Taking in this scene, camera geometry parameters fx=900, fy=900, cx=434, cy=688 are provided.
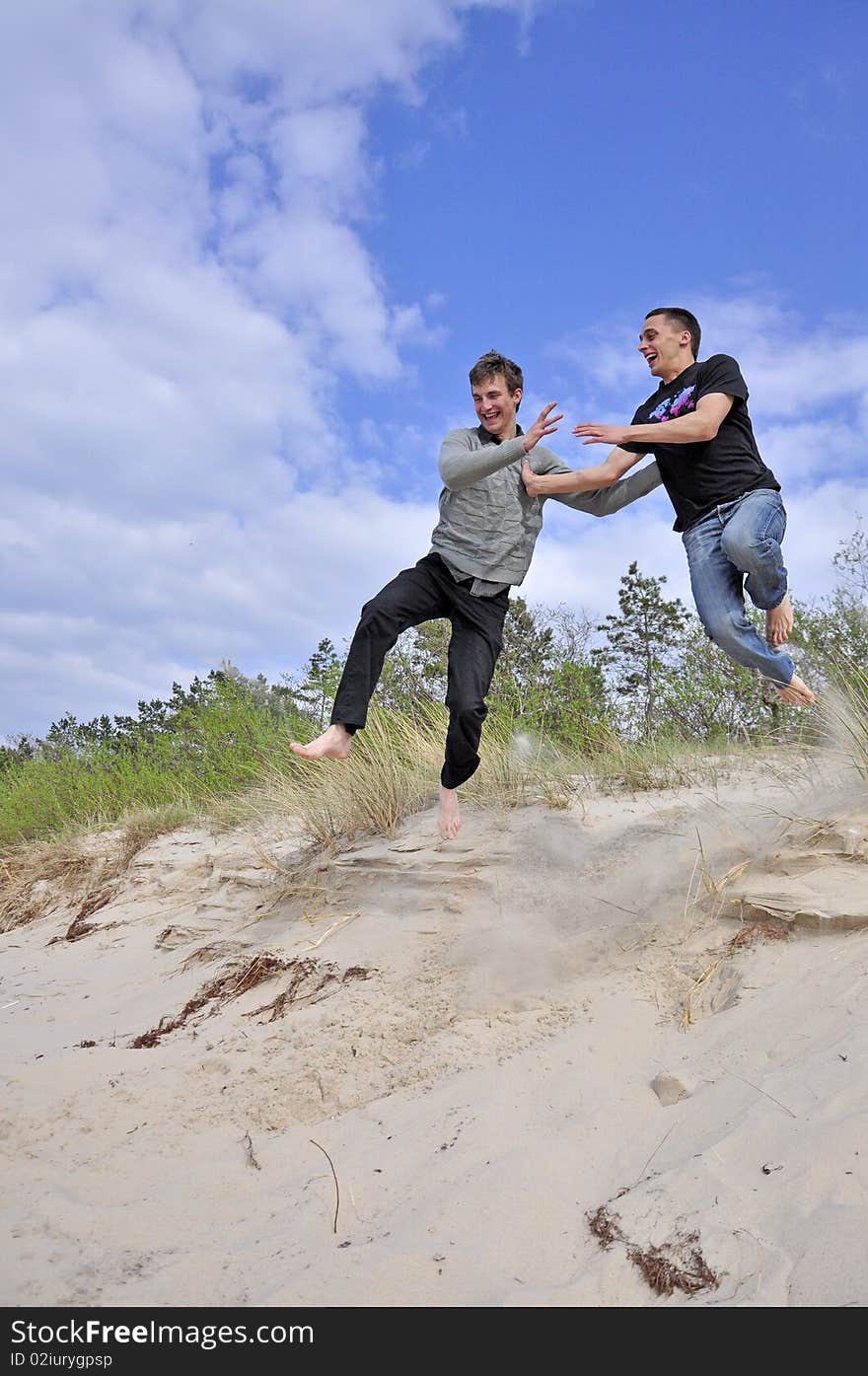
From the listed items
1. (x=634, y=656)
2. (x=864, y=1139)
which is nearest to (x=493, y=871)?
(x=864, y=1139)

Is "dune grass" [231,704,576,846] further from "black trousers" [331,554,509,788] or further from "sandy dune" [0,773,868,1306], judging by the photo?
"black trousers" [331,554,509,788]

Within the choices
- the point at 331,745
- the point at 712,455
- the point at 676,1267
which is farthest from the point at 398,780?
the point at 676,1267

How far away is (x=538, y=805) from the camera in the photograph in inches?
197

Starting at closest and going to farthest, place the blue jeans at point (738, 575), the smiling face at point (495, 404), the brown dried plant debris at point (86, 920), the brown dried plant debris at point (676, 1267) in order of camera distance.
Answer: the brown dried plant debris at point (676, 1267) < the blue jeans at point (738, 575) < the smiling face at point (495, 404) < the brown dried plant debris at point (86, 920)

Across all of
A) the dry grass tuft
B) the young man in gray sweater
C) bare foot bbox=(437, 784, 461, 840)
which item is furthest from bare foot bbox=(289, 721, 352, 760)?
the dry grass tuft

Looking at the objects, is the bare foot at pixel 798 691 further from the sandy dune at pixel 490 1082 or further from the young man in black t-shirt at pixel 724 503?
the sandy dune at pixel 490 1082

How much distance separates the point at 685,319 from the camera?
4.23m

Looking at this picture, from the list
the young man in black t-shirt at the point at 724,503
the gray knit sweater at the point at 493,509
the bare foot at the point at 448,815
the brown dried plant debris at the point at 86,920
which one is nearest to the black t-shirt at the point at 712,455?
the young man in black t-shirt at the point at 724,503

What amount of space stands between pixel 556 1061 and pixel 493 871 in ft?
4.50

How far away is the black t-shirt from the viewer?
12.6 ft

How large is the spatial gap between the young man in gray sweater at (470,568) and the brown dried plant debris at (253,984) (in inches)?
38.7

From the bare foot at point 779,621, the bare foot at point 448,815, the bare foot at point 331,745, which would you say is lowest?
the bare foot at point 448,815

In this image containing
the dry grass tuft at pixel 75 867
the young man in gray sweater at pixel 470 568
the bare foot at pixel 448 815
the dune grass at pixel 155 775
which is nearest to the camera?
the young man in gray sweater at pixel 470 568

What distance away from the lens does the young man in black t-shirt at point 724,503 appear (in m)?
3.73
